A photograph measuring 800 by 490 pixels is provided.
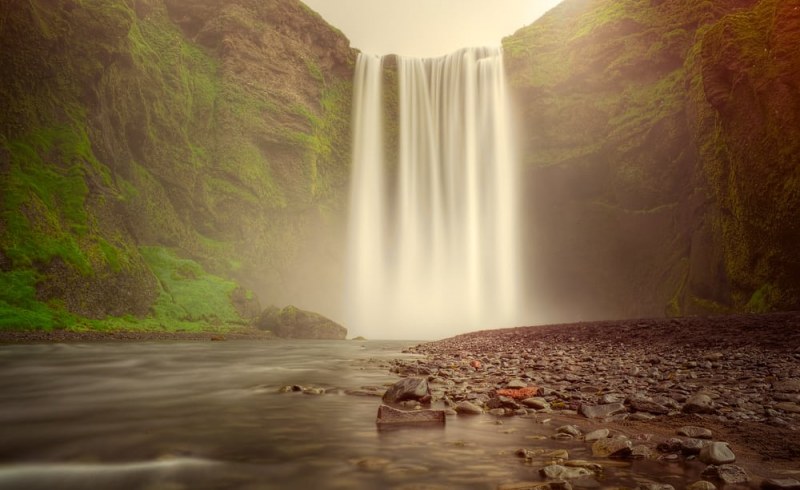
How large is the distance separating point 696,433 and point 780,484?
136cm

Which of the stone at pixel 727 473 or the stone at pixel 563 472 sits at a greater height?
the stone at pixel 727 473

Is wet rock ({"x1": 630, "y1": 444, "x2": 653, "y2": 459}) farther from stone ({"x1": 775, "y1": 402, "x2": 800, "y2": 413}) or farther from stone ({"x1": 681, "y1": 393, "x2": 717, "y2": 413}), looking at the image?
stone ({"x1": 775, "y1": 402, "x2": 800, "y2": 413})

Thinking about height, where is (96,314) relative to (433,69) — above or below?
below

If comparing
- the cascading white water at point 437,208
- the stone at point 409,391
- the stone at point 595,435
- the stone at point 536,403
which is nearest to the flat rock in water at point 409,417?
the stone at point 409,391

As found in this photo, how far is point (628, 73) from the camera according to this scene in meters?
42.1

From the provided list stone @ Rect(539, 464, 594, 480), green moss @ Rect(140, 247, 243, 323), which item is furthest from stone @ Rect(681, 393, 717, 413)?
green moss @ Rect(140, 247, 243, 323)

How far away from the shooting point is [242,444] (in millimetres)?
4574

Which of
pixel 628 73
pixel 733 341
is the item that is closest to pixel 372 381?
pixel 733 341

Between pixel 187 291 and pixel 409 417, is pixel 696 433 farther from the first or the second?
pixel 187 291

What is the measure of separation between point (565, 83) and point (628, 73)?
19.2 ft

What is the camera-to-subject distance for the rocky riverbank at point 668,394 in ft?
12.8

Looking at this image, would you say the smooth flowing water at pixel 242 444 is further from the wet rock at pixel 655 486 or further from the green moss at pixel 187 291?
the green moss at pixel 187 291

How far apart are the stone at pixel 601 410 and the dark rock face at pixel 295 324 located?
3229cm

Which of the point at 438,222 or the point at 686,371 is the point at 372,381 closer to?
the point at 686,371
